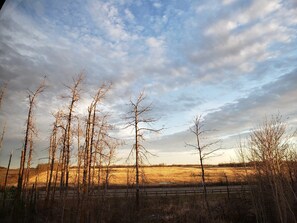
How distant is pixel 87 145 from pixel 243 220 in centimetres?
1123

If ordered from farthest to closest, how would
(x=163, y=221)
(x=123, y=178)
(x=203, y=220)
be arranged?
1. (x=123, y=178)
2. (x=163, y=221)
3. (x=203, y=220)

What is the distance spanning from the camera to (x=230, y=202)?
59.0 feet

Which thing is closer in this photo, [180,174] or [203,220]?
[203,220]

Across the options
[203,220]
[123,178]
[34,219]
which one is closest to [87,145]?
[34,219]

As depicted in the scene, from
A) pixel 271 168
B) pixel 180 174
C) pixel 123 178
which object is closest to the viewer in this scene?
pixel 271 168

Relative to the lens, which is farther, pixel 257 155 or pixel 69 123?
pixel 69 123

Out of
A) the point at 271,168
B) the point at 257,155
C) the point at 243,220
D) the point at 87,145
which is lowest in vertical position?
the point at 243,220

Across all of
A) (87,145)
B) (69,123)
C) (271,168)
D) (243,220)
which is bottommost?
(243,220)

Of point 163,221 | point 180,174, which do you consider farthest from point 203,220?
point 180,174

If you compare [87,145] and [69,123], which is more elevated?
[69,123]

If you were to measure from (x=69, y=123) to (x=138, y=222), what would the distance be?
7791 mm

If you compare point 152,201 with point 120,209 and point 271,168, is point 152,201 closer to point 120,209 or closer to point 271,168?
point 120,209

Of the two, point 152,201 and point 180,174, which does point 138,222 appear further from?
point 180,174

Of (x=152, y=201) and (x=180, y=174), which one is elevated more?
(x=180, y=174)
